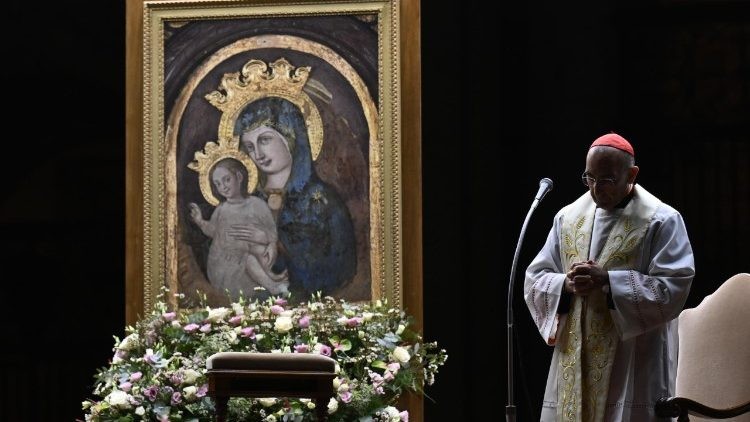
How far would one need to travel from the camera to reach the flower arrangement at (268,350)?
21.6 feet

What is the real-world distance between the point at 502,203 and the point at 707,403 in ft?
5.22

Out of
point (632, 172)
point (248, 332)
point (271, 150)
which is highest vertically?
point (271, 150)

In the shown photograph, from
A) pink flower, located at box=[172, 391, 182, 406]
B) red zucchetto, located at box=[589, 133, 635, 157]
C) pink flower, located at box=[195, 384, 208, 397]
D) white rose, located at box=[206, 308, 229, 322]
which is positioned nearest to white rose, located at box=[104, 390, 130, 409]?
pink flower, located at box=[172, 391, 182, 406]

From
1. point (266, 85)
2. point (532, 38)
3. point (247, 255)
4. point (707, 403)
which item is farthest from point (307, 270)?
point (707, 403)

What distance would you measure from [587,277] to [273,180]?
2.22 m

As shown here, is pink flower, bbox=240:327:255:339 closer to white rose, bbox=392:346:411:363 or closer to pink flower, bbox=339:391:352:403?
pink flower, bbox=339:391:352:403

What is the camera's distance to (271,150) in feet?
24.6

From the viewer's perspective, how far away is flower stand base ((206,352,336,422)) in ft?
19.2

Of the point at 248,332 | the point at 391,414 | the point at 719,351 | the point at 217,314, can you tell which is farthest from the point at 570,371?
the point at 217,314

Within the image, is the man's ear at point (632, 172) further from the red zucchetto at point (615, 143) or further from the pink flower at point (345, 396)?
the pink flower at point (345, 396)

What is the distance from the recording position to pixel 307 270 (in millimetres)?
7367

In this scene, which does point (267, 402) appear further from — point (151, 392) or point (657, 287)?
point (657, 287)

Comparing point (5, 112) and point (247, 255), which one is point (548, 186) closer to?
point (247, 255)

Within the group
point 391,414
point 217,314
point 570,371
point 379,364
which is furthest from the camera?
point 217,314
